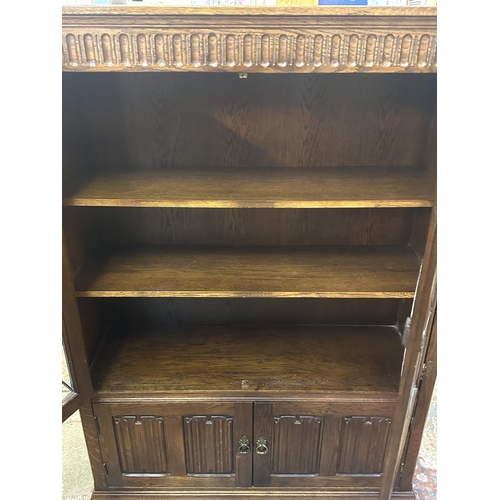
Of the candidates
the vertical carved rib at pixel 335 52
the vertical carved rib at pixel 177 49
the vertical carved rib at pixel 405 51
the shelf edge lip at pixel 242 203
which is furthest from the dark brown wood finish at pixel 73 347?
the vertical carved rib at pixel 405 51

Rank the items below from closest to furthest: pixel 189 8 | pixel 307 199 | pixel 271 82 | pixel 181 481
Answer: pixel 189 8, pixel 307 199, pixel 271 82, pixel 181 481

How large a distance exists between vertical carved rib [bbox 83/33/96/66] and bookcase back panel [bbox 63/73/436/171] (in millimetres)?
299

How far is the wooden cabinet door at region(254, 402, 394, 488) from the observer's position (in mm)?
1271

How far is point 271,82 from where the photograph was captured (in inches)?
46.1

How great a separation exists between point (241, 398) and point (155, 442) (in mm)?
319

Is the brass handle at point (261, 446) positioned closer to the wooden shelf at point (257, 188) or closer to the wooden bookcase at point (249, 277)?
the wooden bookcase at point (249, 277)

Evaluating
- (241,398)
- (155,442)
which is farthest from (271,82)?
(155,442)

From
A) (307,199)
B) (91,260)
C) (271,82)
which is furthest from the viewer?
(91,260)

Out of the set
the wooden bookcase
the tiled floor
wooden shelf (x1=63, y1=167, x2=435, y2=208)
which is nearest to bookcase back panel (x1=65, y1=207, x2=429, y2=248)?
the wooden bookcase

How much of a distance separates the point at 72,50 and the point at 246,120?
501 mm

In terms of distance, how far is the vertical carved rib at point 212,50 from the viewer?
2.75 feet

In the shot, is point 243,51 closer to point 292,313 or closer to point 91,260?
point 91,260

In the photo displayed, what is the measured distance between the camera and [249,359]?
1.36 m

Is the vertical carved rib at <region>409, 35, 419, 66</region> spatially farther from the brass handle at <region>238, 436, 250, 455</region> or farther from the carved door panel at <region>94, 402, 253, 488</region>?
the brass handle at <region>238, 436, 250, 455</region>
